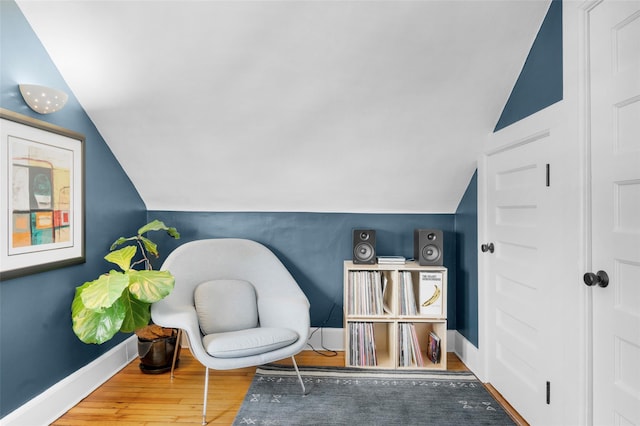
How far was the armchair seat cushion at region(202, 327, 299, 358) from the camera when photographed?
215 centimetres

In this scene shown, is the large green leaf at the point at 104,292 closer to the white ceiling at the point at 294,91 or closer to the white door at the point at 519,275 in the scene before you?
the white ceiling at the point at 294,91

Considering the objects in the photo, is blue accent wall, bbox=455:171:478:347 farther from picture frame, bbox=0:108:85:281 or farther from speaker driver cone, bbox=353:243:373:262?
picture frame, bbox=0:108:85:281

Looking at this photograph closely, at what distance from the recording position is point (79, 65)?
2.21 m

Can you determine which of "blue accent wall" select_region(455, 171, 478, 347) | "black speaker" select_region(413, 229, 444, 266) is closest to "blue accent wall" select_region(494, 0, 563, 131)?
"blue accent wall" select_region(455, 171, 478, 347)

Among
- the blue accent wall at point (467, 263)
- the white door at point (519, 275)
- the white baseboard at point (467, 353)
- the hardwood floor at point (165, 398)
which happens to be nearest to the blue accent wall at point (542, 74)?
the white door at point (519, 275)

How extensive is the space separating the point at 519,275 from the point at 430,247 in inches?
30.1

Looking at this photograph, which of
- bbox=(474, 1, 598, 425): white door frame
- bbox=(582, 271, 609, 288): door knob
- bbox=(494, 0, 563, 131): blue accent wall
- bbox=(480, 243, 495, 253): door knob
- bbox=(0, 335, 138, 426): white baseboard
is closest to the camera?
bbox=(582, 271, 609, 288): door knob

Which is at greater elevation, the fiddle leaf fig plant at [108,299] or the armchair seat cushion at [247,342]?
the fiddle leaf fig plant at [108,299]

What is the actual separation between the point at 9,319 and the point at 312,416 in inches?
65.2

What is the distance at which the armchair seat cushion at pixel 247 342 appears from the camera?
2.15m

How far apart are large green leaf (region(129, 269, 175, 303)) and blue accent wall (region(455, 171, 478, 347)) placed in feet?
6.97

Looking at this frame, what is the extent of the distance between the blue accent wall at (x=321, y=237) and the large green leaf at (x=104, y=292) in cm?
121

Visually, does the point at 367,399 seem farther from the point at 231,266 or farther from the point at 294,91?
the point at 294,91

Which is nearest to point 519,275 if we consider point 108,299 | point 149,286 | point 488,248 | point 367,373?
point 488,248
